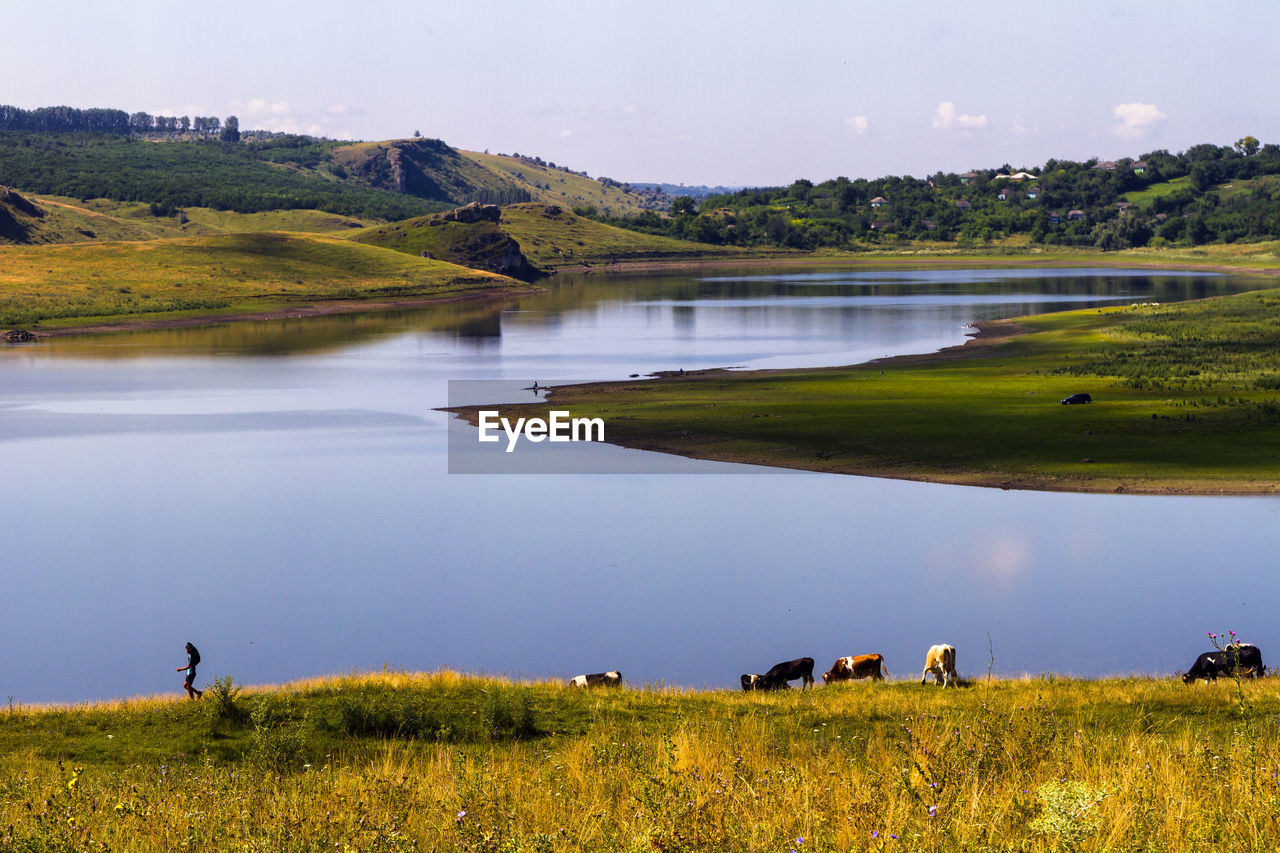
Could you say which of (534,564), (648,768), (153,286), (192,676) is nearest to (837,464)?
(534,564)

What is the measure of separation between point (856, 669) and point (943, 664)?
220 cm

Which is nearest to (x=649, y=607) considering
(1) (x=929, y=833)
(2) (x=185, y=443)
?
(1) (x=929, y=833)

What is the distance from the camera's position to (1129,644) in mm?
30156

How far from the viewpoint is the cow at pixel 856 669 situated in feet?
83.3

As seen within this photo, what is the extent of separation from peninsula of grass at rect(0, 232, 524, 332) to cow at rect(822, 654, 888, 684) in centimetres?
12860

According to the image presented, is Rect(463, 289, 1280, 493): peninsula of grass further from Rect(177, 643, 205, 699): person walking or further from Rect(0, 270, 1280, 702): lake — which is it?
Rect(177, 643, 205, 699): person walking

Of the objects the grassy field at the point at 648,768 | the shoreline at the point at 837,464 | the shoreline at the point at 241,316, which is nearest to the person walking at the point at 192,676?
the grassy field at the point at 648,768

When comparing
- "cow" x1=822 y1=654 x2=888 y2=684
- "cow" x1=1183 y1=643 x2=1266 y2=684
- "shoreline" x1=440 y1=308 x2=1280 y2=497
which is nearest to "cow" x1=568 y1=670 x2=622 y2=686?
"cow" x1=822 y1=654 x2=888 y2=684

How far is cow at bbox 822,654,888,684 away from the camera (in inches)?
1000

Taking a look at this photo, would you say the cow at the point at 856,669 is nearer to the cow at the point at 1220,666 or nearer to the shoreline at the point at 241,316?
the cow at the point at 1220,666

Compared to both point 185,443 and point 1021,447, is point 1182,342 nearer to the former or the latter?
point 1021,447

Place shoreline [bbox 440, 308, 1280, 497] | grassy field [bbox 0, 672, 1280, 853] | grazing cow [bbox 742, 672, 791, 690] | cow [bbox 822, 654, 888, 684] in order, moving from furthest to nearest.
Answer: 1. shoreline [bbox 440, 308, 1280, 497]
2. cow [bbox 822, 654, 888, 684]
3. grazing cow [bbox 742, 672, 791, 690]
4. grassy field [bbox 0, 672, 1280, 853]

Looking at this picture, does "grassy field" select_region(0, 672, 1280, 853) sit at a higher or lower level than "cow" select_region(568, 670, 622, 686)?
higher


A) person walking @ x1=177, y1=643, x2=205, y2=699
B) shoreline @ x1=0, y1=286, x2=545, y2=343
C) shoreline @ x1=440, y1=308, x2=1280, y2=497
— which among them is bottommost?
person walking @ x1=177, y1=643, x2=205, y2=699
